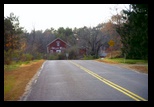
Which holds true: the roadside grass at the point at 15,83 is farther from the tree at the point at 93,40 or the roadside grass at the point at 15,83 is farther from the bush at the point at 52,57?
the tree at the point at 93,40

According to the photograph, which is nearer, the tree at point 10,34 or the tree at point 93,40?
the tree at point 10,34

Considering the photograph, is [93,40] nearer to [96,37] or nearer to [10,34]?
[96,37]

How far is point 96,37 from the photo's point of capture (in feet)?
249

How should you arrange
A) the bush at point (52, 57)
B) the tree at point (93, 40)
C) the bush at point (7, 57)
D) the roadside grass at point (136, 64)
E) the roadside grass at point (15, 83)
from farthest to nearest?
1. the tree at point (93, 40)
2. the bush at point (52, 57)
3. the bush at point (7, 57)
4. the roadside grass at point (136, 64)
5. the roadside grass at point (15, 83)

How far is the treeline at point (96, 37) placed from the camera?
27.9 m

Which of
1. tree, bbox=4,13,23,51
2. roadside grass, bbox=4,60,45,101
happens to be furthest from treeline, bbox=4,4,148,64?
roadside grass, bbox=4,60,45,101

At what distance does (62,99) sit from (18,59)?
32.8m

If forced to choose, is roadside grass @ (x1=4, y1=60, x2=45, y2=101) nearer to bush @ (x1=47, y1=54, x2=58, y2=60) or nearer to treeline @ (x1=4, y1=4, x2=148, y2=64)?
treeline @ (x1=4, y1=4, x2=148, y2=64)

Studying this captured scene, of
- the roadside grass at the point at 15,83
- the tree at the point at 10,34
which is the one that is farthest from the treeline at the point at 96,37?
the roadside grass at the point at 15,83

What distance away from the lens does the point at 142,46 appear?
1090 inches

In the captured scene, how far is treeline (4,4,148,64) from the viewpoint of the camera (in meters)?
27.9

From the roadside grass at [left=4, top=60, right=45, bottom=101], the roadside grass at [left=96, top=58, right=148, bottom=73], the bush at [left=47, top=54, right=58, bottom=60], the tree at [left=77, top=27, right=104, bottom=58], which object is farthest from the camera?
the tree at [left=77, top=27, right=104, bottom=58]

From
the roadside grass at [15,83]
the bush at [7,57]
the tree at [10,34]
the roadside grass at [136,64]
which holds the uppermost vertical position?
the tree at [10,34]
